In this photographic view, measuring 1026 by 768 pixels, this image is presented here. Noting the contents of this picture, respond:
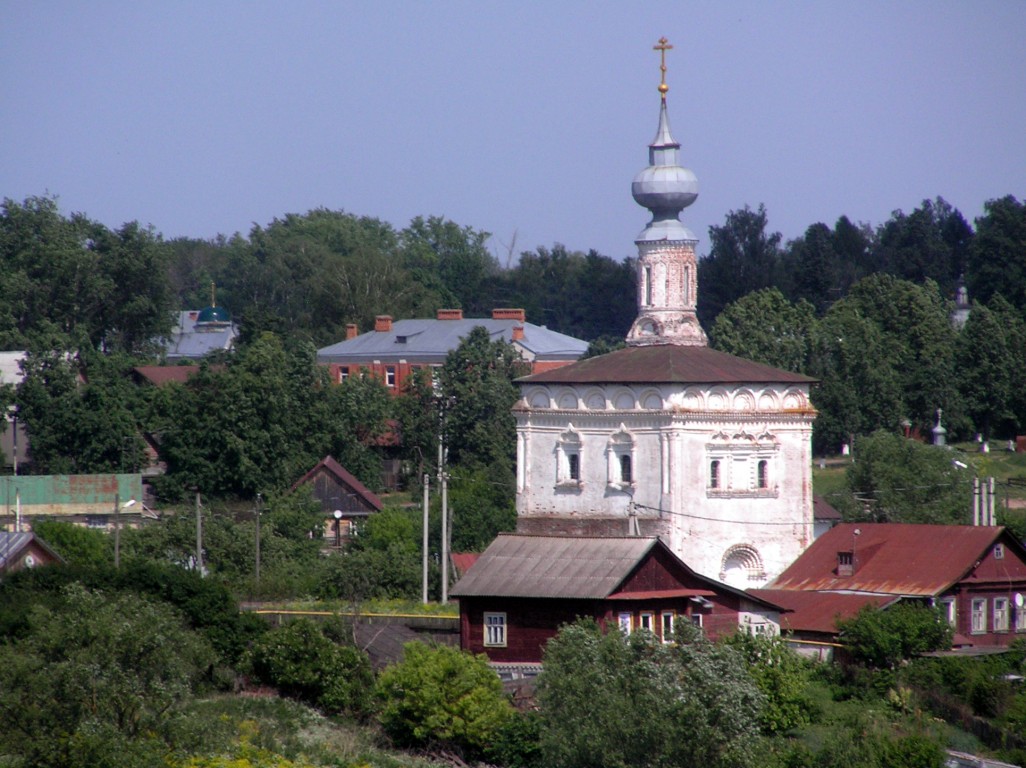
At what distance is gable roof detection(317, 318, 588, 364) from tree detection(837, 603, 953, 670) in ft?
103

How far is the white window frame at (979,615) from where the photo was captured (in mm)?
30281

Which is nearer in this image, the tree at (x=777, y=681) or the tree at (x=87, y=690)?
A: the tree at (x=87, y=690)

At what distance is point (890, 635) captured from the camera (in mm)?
27547

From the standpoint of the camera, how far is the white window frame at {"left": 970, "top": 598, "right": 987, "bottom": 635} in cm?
3028

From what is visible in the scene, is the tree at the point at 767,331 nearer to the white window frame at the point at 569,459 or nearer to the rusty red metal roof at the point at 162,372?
the rusty red metal roof at the point at 162,372

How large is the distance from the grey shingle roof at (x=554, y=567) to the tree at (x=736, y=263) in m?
41.3

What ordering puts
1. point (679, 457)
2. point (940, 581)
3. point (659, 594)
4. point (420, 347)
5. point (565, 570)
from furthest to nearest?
point (420, 347), point (679, 457), point (940, 581), point (565, 570), point (659, 594)

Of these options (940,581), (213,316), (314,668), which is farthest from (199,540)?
(213,316)

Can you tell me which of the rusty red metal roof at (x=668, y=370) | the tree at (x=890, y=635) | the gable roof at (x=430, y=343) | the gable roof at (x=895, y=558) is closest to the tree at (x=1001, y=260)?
the gable roof at (x=430, y=343)

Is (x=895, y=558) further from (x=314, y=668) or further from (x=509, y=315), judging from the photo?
(x=509, y=315)

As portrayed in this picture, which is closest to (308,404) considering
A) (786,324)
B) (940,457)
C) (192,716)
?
(786,324)

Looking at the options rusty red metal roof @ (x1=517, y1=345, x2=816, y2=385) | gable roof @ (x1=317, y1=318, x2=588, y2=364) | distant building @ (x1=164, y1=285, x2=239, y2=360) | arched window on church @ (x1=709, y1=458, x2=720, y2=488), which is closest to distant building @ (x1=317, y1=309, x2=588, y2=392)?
gable roof @ (x1=317, y1=318, x2=588, y2=364)

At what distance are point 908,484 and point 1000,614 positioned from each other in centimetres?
874

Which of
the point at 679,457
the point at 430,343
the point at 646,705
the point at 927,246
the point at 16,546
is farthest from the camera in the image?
the point at 927,246
